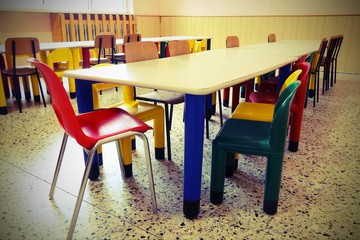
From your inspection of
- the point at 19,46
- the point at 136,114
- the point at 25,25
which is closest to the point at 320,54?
the point at 136,114

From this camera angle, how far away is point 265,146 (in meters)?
1.41

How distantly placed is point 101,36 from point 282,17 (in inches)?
156

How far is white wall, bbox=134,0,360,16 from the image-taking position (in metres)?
5.61

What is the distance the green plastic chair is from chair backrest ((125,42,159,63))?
1.03 m

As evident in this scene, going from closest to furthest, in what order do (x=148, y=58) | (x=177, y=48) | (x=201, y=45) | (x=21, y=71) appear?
(x=148, y=58)
(x=177, y=48)
(x=21, y=71)
(x=201, y=45)

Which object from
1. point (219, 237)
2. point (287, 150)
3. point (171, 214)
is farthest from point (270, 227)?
point (287, 150)

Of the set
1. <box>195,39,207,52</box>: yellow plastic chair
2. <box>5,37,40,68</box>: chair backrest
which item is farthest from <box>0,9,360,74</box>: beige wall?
<box>5,37,40,68</box>: chair backrest

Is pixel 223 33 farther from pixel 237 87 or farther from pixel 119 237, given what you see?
pixel 119 237

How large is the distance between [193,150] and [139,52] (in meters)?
1.24

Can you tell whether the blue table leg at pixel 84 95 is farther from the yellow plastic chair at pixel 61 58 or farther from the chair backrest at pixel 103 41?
the chair backrest at pixel 103 41

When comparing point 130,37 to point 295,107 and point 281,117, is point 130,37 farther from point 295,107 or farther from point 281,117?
point 281,117

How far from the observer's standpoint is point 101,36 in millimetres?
4020

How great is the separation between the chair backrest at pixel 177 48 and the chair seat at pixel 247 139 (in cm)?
132

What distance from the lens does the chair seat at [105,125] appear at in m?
1.29
